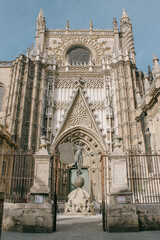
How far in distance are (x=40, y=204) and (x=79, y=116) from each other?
1208 cm

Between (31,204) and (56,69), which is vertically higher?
(56,69)

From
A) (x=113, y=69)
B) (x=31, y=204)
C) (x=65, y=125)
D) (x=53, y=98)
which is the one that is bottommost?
(x=31, y=204)

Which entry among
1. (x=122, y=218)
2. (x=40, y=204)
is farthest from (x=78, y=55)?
(x=122, y=218)

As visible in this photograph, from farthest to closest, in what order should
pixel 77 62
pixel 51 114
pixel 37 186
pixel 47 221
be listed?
pixel 77 62 → pixel 51 114 → pixel 37 186 → pixel 47 221

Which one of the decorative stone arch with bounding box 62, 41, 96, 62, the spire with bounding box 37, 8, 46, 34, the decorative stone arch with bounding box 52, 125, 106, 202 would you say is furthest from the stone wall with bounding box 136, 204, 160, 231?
the spire with bounding box 37, 8, 46, 34

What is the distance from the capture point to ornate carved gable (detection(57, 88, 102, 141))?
18.0 meters

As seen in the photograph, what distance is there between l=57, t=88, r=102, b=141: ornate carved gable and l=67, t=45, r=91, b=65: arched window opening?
5674 millimetres

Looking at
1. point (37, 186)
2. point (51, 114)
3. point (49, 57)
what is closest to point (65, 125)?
point (51, 114)

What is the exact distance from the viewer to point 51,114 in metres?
18.5

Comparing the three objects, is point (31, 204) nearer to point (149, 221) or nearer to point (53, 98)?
point (149, 221)

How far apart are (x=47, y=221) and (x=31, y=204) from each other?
0.76 m

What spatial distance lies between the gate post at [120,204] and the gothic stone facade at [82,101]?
23.0 ft

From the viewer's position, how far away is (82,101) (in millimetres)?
19094

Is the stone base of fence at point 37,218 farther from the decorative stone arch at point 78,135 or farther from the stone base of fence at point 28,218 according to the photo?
the decorative stone arch at point 78,135
